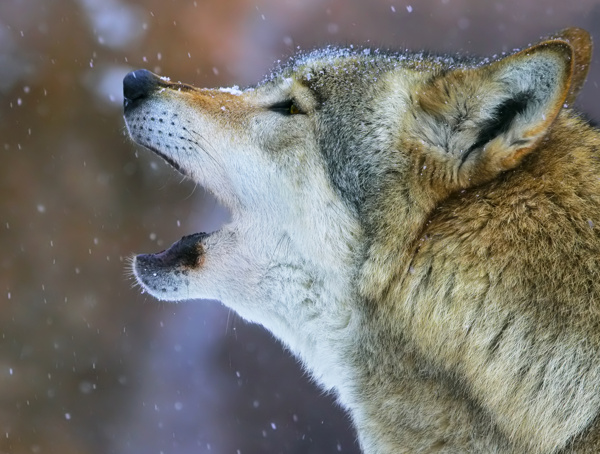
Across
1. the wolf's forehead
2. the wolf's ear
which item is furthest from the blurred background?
the wolf's ear

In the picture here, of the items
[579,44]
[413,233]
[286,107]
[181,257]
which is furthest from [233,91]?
[579,44]

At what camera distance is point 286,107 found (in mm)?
2346

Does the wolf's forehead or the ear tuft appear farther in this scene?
the wolf's forehead

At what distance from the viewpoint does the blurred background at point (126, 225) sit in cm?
674

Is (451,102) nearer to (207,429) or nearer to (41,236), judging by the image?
(207,429)

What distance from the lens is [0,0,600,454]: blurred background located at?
6.74 metres

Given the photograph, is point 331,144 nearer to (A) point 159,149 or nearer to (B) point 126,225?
(A) point 159,149

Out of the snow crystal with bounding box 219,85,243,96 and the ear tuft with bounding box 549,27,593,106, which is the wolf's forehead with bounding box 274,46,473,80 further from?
the ear tuft with bounding box 549,27,593,106

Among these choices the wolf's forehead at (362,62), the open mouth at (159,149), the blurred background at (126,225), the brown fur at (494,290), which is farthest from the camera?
the blurred background at (126,225)

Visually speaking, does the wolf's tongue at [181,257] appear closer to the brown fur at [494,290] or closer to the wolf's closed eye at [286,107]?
the wolf's closed eye at [286,107]

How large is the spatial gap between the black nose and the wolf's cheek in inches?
23.9

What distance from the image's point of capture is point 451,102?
1.92 meters

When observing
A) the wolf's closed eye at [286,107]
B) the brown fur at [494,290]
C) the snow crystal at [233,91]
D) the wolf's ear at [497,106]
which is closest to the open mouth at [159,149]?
the snow crystal at [233,91]

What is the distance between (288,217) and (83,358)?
5.60 meters
